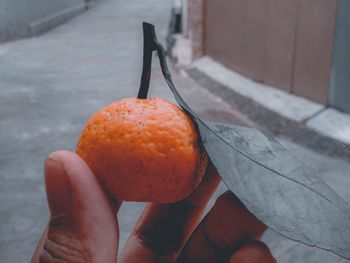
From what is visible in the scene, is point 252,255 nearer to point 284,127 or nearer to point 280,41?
point 284,127

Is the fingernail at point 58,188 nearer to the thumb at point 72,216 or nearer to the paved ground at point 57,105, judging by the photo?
the thumb at point 72,216

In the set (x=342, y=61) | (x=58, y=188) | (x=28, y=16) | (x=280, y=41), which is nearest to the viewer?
(x=58, y=188)

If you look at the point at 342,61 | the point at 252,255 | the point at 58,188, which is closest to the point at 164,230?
the point at 252,255

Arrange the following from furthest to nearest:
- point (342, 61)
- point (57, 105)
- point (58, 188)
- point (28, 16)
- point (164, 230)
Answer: point (28, 16) < point (57, 105) < point (342, 61) < point (164, 230) < point (58, 188)

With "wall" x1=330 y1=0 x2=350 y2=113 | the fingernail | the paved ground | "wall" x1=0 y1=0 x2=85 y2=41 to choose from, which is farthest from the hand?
"wall" x1=0 y1=0 x2=85 y2=41

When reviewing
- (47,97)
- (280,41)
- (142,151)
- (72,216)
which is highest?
(142,151)

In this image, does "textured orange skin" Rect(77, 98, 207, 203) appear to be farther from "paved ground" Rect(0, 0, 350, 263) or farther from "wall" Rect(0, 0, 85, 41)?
"wall" Rect(0, 0, 85, 41)
